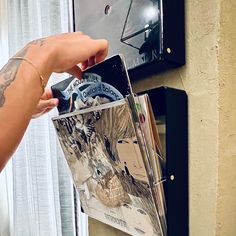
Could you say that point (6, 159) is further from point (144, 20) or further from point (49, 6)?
point (49, 6)

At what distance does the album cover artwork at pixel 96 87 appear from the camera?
0.59 m

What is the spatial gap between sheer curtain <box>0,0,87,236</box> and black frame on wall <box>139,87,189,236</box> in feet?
3.11

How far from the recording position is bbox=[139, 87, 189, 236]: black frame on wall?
633 millimetres

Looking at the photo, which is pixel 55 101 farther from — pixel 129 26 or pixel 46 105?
pixel 129 26

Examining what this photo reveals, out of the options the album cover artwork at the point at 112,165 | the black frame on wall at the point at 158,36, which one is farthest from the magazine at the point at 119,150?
the black frame on wall at the point at 158,36

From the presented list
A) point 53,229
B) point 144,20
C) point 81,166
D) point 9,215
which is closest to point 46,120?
point 53,229

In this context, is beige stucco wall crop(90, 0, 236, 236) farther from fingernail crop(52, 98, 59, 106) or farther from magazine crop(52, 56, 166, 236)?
fingernail crop(52, 98, 59, 106)

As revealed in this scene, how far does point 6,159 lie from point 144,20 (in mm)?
394

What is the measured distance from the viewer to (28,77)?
0.54 metres

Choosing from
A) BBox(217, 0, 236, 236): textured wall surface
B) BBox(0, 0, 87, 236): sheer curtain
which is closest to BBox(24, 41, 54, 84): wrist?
BBox(217, 0, 236, 236): textured wall surface

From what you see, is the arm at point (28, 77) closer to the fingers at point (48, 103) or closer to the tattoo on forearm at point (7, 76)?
the tattoo on forearm at point (7, 76)

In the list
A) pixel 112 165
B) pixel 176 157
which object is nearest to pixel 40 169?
pixel 112 165

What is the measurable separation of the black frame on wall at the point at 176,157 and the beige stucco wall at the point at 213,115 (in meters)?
0.02

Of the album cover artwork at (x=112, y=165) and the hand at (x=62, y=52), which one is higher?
the hand at (x=62, y=52)
